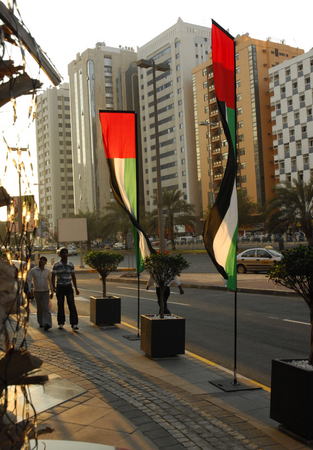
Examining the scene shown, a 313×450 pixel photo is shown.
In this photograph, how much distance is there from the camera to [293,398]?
4.43 m

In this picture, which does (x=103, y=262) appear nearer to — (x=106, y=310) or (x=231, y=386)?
(x=106, y=310)

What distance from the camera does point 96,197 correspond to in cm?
13275

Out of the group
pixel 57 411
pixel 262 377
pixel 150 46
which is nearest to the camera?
pixel 57 411

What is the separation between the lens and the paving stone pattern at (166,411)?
14.4 feet

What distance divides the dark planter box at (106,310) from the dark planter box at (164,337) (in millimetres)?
3253

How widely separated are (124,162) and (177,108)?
4097 inches

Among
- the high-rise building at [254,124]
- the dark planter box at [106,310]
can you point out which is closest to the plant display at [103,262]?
the dark planter box at [106,310]

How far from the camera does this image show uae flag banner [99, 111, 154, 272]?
9.84m

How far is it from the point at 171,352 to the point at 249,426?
3.31 m

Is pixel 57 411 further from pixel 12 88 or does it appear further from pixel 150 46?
pixel 150 46

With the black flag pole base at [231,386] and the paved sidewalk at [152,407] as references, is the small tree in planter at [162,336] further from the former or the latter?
the black flag pole base at [231,386]

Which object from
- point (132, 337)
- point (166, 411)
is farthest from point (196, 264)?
point (166, 411)

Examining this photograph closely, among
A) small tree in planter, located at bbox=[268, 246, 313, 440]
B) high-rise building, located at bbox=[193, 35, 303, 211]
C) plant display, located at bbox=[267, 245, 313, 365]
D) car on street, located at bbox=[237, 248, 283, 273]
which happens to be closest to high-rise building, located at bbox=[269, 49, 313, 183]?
high-rise building, located at bbox=[193, 35, 303, 211]

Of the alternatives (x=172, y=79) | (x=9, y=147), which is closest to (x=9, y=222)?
(x=9, y=147)
